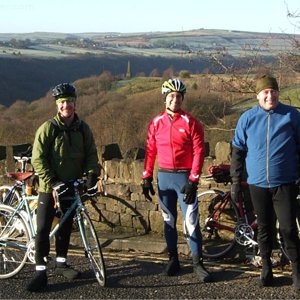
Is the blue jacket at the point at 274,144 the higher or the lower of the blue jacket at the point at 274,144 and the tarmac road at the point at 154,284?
the higher

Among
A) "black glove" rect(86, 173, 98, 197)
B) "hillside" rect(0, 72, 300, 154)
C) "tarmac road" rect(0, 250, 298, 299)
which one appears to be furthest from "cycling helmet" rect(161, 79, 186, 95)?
"hillside" rect(0, 72, 300, 154)

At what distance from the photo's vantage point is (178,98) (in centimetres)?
533

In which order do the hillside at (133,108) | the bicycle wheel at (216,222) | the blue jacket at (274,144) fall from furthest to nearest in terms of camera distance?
the hillside at (133,108)
the bicycle wheel at (216,222)
the blue jacket at (274,144)

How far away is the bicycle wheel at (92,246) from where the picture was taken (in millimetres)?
5305

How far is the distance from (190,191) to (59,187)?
120 centimetres

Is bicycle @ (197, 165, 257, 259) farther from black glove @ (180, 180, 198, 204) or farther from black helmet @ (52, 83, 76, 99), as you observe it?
black helmet @ (52, 83, 76, 99)

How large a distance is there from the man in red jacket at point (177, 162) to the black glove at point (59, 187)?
0.83 metres

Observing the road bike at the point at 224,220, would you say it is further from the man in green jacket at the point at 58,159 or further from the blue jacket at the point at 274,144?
the man in green jacket at the point at 58,159

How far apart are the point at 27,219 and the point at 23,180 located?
541mm

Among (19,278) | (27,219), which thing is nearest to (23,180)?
(27,219)

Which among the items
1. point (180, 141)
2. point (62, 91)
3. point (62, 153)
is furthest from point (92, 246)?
point (62, 91)

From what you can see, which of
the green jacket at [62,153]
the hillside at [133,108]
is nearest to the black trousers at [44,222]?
the green jacket at [62,153]

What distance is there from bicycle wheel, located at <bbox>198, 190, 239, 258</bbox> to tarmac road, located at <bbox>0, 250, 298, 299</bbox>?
235 millimetres

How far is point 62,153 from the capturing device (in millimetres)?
5289
